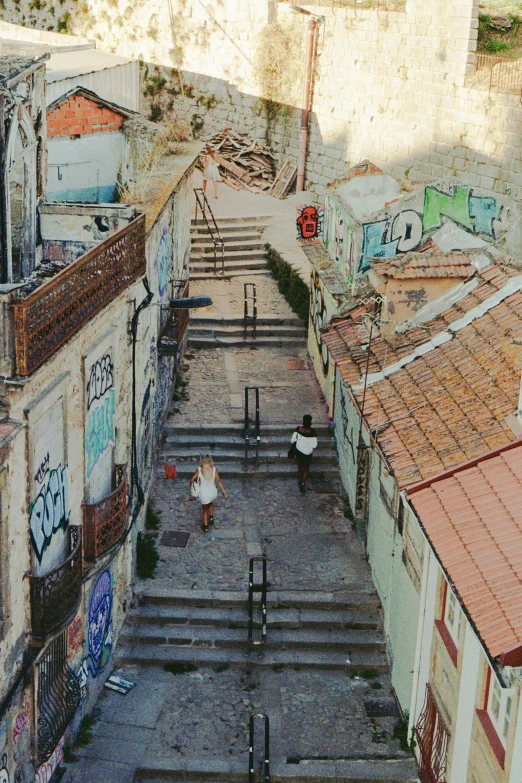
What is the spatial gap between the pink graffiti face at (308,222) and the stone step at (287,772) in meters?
11.5

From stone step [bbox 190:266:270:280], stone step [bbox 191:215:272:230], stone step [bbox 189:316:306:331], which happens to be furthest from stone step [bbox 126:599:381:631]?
stone step [bbox 191:215:272:230]

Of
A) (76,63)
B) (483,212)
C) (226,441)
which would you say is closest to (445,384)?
(226,441)

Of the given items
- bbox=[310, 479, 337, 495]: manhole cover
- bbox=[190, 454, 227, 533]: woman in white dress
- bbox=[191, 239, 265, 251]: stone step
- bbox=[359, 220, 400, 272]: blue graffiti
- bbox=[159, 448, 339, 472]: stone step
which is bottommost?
bbox=[310, 479, 337, 495]: manhole cover

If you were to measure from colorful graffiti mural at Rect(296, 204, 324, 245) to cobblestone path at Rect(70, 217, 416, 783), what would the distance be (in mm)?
4204

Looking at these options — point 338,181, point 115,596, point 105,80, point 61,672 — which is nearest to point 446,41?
point 338,181

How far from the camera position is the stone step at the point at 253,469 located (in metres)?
19.8

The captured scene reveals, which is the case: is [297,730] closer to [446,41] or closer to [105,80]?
[105,80]

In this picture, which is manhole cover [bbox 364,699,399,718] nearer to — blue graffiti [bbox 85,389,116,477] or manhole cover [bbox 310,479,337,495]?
blue graffiti [bbox 85,389,116,477]

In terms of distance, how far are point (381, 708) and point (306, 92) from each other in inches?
772

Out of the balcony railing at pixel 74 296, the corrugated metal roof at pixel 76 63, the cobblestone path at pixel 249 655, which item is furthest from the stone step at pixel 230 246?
the balcony railing at pixel 74 296

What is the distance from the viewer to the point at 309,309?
2414cm

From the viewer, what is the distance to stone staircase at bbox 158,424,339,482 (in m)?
19.9

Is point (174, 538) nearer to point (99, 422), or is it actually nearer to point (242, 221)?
point (99, 422)

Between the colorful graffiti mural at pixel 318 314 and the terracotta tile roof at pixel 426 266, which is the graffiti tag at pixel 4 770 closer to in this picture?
the terracotta tile roof at pixel 426 266
